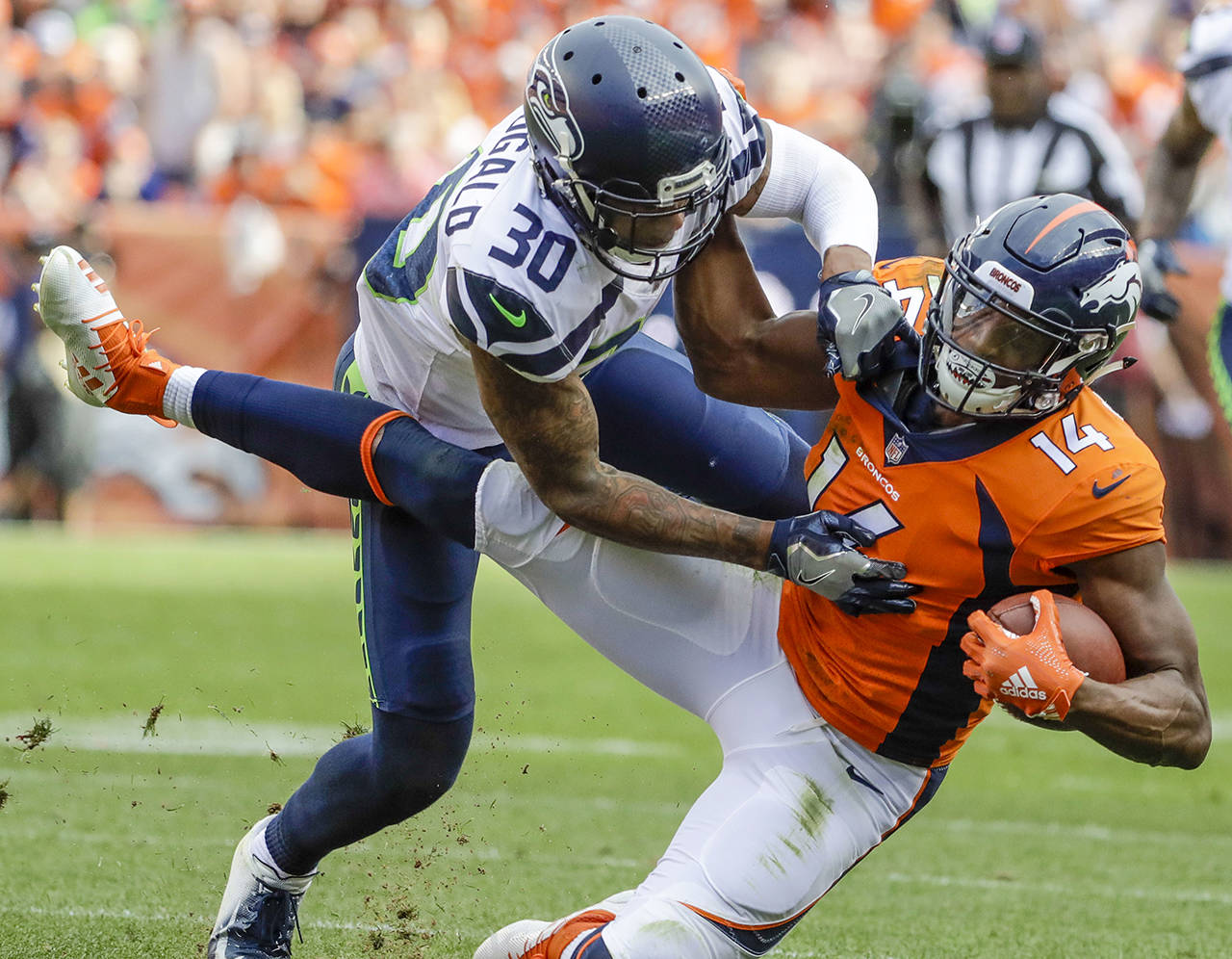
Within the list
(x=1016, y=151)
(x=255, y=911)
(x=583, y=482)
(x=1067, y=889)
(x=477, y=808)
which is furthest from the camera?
(x=1016, y=151)

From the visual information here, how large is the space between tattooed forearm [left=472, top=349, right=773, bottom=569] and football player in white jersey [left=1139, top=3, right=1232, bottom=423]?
2.19 meters

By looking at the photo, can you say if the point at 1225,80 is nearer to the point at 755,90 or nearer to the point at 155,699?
the point at 155,699

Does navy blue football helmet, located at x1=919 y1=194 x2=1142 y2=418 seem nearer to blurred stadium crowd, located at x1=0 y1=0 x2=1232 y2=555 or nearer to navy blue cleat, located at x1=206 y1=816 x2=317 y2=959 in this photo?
navy blue cleat, located at x1=206 y1=816 x2=317 y2=959

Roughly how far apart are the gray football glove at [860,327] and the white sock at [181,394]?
1.36 meters

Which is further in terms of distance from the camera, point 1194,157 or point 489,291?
point 1194,157

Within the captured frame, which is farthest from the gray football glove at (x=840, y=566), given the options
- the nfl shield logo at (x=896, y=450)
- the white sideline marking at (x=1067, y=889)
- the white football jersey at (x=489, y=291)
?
the white sideline marking at (x=1067, y=889)

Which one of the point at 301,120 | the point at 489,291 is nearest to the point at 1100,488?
the point at 489,291

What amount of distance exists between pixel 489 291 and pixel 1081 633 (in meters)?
1.17

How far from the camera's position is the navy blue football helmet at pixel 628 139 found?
295 centimetres

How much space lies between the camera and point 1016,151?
721 cm

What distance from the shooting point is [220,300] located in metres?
9.86

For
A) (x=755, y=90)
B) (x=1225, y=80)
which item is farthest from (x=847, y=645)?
(x=755, y=90)

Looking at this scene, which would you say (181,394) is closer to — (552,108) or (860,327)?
(552,108)

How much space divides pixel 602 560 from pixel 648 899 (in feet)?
2.23
